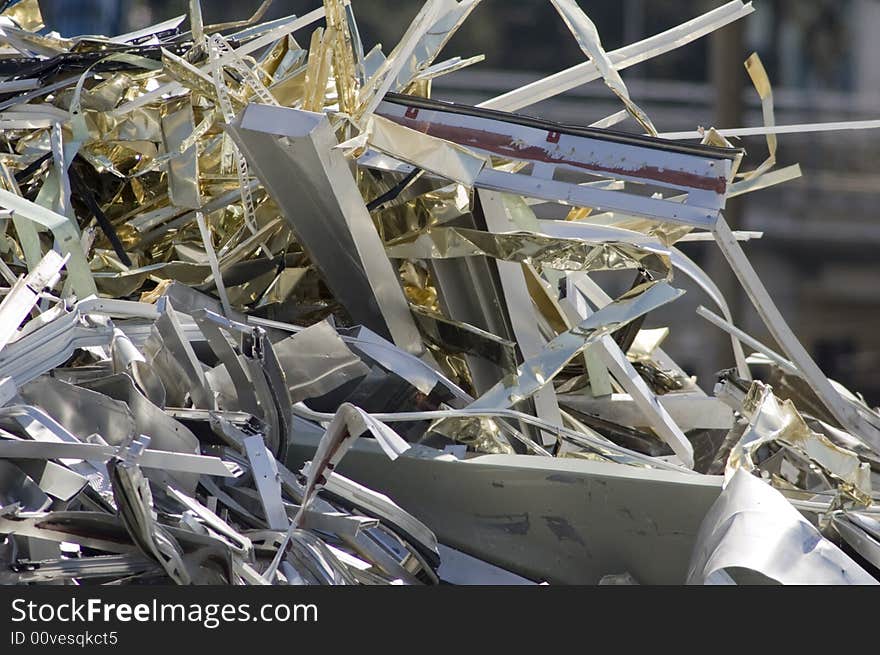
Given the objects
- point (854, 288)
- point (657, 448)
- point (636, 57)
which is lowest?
point (854, 288)

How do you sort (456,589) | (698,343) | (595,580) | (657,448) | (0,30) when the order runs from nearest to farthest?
(456,589) → (595,580) → (657,448) → (0,30) → (698,343)

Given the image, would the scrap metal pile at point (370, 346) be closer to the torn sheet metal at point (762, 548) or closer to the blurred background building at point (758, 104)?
the torn sheet metal at point (762, 548)

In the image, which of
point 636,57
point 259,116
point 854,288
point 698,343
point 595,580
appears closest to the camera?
point 595,580

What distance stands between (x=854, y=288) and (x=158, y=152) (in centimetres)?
904

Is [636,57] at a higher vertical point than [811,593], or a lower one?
higher

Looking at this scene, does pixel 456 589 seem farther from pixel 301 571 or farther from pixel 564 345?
pixel 564 345

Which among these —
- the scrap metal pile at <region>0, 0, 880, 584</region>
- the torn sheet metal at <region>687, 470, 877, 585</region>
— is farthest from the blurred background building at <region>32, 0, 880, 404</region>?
the torn sheet metal at <region>687, 470, 877, 585</region>

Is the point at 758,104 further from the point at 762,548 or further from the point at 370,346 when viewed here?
the point at 762,548

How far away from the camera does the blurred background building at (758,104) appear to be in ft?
24.6

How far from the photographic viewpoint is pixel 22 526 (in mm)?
1054

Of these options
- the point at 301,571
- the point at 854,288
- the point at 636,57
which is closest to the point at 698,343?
the point at 854,288

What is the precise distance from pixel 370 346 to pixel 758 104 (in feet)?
33.7

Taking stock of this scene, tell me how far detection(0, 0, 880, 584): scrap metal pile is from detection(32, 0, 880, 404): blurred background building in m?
3.47

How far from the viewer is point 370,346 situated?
140 centimetres
